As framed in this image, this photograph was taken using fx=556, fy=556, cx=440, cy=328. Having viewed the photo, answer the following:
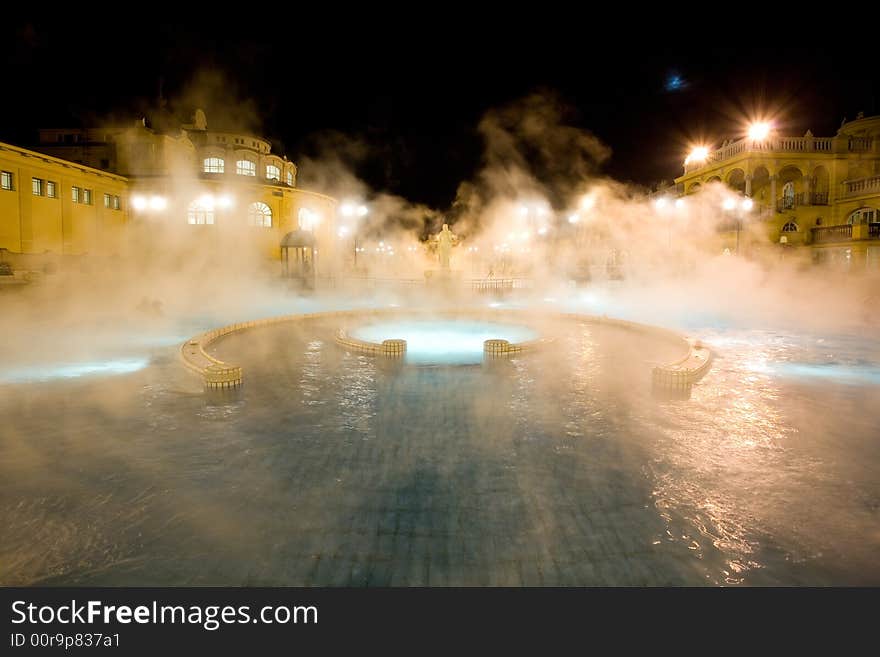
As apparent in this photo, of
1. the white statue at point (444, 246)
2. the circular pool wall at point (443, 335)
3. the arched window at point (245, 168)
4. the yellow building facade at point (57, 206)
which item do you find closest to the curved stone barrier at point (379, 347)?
the circular pool wall at point (443, 335)

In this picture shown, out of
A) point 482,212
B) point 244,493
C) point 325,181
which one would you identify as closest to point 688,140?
point 482,212

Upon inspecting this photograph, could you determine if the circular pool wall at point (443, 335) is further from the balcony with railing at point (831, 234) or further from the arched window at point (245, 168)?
the arched window at point (245, 168)

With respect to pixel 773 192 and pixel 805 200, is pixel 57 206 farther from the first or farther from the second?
pixel 805 200

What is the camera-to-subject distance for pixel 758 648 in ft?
10.1

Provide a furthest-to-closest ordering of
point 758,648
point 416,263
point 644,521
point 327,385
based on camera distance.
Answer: point 416,263 < point 327,385 < point 644,521 < point 758,648

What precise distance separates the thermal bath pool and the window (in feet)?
105

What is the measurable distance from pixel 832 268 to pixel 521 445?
24641 millimetres

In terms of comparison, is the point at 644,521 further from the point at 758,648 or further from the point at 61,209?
the point at 61,209

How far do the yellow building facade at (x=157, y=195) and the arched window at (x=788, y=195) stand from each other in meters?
25.3

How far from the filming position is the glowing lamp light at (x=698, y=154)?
32406 millimetres

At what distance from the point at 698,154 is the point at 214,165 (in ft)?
102

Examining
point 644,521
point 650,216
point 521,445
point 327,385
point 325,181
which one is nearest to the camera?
point 644,521

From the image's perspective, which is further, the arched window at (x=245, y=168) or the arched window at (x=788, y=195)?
the arched window at (x=245, y=168)

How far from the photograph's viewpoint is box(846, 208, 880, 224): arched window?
2573 centimetres
